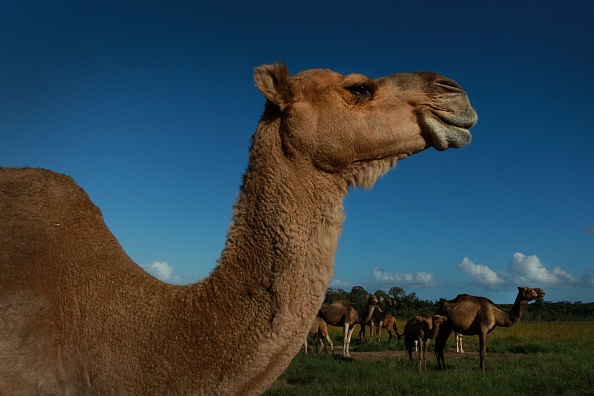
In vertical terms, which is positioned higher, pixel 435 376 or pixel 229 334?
pixel 229 334

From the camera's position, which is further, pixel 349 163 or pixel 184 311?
pixel 349 163

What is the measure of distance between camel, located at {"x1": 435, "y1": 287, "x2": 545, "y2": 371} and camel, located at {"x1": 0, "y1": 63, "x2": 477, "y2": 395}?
13.0 m

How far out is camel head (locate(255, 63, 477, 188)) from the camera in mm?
2906

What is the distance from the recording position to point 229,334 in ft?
8.22

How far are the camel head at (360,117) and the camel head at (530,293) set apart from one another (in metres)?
14.1

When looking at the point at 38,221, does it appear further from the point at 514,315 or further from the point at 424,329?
the point at 514,315

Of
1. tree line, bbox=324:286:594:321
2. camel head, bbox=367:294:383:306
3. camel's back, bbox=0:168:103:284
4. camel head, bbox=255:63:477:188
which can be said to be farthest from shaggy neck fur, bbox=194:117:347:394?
tree line, bbox=324:286:594:321

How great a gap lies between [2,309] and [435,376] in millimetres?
11545

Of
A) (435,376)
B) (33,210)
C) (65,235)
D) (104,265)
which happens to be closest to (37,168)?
(33,210)

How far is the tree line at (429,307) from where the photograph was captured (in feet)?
160

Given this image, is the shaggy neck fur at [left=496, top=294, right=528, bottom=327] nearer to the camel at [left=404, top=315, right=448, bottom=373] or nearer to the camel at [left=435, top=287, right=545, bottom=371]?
the camel at [left=435, top=287, right=545, bottom=371]

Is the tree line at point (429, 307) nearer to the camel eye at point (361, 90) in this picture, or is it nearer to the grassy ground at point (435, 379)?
the grassy ground at point (435, 379)

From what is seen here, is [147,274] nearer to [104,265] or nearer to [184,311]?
[104,265]

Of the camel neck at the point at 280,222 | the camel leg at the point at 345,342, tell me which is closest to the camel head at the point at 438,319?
the camel leg at the point at 345,342
